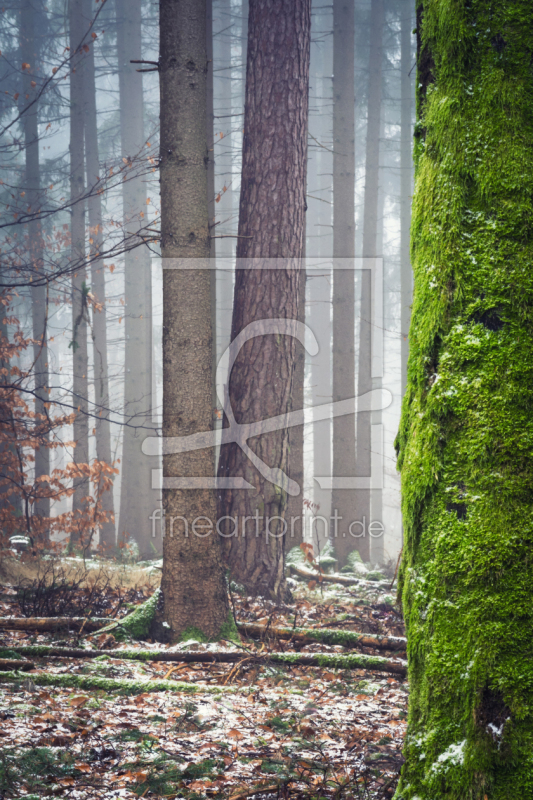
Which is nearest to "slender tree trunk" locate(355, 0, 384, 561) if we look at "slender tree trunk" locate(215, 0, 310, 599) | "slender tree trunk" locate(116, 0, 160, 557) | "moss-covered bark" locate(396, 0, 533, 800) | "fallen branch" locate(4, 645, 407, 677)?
"slender tree trunk" locate(116, 0, 160, 557)

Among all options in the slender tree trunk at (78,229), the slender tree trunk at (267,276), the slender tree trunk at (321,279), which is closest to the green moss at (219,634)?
the slender tree trunk at (267,276)

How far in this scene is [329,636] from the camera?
4871 millimetres

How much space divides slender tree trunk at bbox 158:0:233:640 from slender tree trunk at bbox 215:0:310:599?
1.36 metres

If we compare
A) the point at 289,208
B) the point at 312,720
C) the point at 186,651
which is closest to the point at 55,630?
the point at 186,651

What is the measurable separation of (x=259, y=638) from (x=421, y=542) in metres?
3.86

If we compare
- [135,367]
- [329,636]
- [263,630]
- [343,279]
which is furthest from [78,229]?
[329,636]

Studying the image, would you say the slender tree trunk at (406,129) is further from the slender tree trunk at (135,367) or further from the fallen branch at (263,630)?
the fallen branch at (263,630)

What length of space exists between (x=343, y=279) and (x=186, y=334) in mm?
7662

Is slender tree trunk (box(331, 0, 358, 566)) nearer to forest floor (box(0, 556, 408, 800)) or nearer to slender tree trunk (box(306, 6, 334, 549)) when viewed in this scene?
slender tree trunk (box(306, 6, 334, 549))

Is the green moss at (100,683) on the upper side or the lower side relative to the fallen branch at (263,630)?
upper

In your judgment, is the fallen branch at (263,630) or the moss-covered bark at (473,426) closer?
the moss-covered bark at (473,426)

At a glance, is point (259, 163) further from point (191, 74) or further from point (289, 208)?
point (191, 74)

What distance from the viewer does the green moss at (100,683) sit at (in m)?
3.79

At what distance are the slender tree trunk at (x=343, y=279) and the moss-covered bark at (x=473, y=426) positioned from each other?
9911 millimetres
